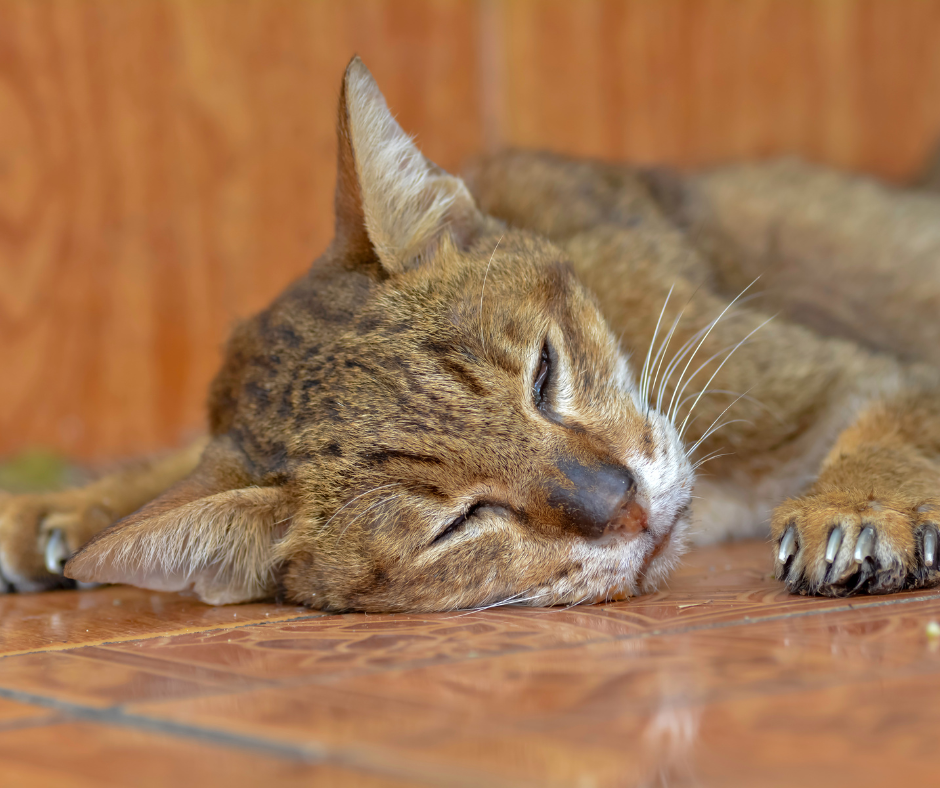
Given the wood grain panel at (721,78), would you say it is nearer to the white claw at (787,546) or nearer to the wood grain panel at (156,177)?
the wood grain panel at (156,177)

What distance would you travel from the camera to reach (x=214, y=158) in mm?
3973

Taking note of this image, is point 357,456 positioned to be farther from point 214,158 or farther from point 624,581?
point 214,158

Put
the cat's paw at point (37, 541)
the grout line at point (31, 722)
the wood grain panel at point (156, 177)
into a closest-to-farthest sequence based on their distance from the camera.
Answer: the grout line at point (31, 722) → the cat's paw at point (37, 541) → the wood grain panel at point (156, 177)

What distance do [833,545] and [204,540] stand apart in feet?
3.53

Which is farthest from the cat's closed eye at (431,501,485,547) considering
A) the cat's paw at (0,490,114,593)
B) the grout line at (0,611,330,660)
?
the cat's paw at (0,490,114,593)

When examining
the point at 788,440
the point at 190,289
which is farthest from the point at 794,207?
the point at 190,289

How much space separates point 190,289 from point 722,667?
10.9 ft

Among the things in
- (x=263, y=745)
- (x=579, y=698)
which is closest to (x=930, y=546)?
(x=579, y=698)

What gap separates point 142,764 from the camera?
87 cm

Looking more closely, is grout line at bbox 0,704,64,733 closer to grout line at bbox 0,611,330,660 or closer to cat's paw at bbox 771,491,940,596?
grout line at bbox 0,611,330,660

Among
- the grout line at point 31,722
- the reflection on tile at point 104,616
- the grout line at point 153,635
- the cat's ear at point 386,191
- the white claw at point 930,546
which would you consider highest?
the cat's ear at point 386,191

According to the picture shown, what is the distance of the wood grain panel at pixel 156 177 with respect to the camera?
3.78 m

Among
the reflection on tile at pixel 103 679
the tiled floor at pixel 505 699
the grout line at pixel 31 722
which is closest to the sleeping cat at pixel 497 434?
the tiled floor at pixel 505 699

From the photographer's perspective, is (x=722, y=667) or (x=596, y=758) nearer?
(x=596, y=758)
